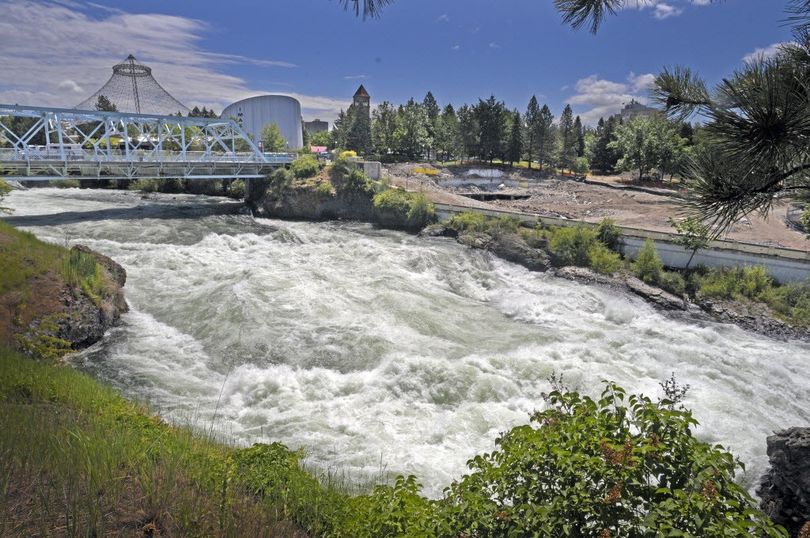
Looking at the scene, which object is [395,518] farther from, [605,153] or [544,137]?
[605,153]

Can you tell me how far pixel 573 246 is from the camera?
25.9 metres

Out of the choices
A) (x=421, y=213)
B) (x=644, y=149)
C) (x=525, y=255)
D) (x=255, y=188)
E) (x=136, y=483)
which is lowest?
(x=525, y=255)

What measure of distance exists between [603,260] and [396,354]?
15.6 metres

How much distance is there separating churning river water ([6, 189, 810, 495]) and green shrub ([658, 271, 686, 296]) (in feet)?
7.90

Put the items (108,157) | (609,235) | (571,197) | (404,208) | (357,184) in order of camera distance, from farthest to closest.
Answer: (571,197), (357,184), (404,208), (108,157), (609,235)

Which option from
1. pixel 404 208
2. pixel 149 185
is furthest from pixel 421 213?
pixel 149 185

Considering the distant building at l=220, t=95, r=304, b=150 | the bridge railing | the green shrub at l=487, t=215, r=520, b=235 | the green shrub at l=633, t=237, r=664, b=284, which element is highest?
the distant building at l=220, t=95, r=304, b=150

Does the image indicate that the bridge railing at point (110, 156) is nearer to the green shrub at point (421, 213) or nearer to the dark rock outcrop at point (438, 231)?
the green shrub at point (421, 213)

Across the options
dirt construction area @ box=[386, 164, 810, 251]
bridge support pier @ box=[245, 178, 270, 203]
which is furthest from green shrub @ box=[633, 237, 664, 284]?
bridge support pier @ box=[245, 178, 270, 203]

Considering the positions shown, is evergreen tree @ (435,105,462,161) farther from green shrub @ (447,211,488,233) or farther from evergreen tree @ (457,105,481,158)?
green shrub @ (447,211,488,233)

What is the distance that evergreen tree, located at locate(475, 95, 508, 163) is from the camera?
7094cm

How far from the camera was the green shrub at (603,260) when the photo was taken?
79.7 ft

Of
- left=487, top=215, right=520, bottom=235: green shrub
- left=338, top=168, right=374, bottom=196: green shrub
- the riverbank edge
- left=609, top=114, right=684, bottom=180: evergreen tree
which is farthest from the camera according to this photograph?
left=609, top=114, right=684, bottom=180: evergreen tree

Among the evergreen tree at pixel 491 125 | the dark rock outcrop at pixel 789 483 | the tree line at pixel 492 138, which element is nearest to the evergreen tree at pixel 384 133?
the tree line at pixel 492 138
